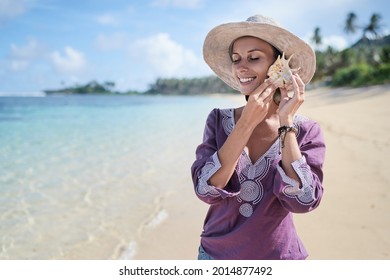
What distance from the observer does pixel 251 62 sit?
1.39m

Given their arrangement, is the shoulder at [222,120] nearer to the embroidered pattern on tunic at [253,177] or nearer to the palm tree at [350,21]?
the embroidered pattern on tunic at [253,177]

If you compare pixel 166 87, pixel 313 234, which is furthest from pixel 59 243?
pixel 166 87

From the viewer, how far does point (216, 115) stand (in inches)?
57.3

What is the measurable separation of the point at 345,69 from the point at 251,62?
30.5 m

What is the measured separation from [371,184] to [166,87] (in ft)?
242

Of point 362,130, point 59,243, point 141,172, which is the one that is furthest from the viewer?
point 362,130

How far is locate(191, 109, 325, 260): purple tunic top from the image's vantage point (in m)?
1.32

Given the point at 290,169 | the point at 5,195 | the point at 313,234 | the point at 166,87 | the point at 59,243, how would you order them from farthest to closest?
the point at 166,87, the point at 5,195, the point at 59,243, the point at 313,234, the point at 290,169

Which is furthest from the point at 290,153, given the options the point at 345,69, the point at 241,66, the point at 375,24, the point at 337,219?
the point at 345,69

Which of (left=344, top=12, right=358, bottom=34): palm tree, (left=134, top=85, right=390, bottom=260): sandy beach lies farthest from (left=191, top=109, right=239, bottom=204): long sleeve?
(left=344, top=12, right=358, bottom=34): palm tree

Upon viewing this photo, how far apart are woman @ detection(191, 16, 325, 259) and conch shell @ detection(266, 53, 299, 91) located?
1 cm

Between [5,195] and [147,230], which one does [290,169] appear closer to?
[147,230]

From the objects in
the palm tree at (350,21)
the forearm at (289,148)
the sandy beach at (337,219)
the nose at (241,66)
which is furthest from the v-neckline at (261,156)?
the palm tree at (350,21)

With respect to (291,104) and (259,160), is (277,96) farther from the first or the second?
(259,160)
